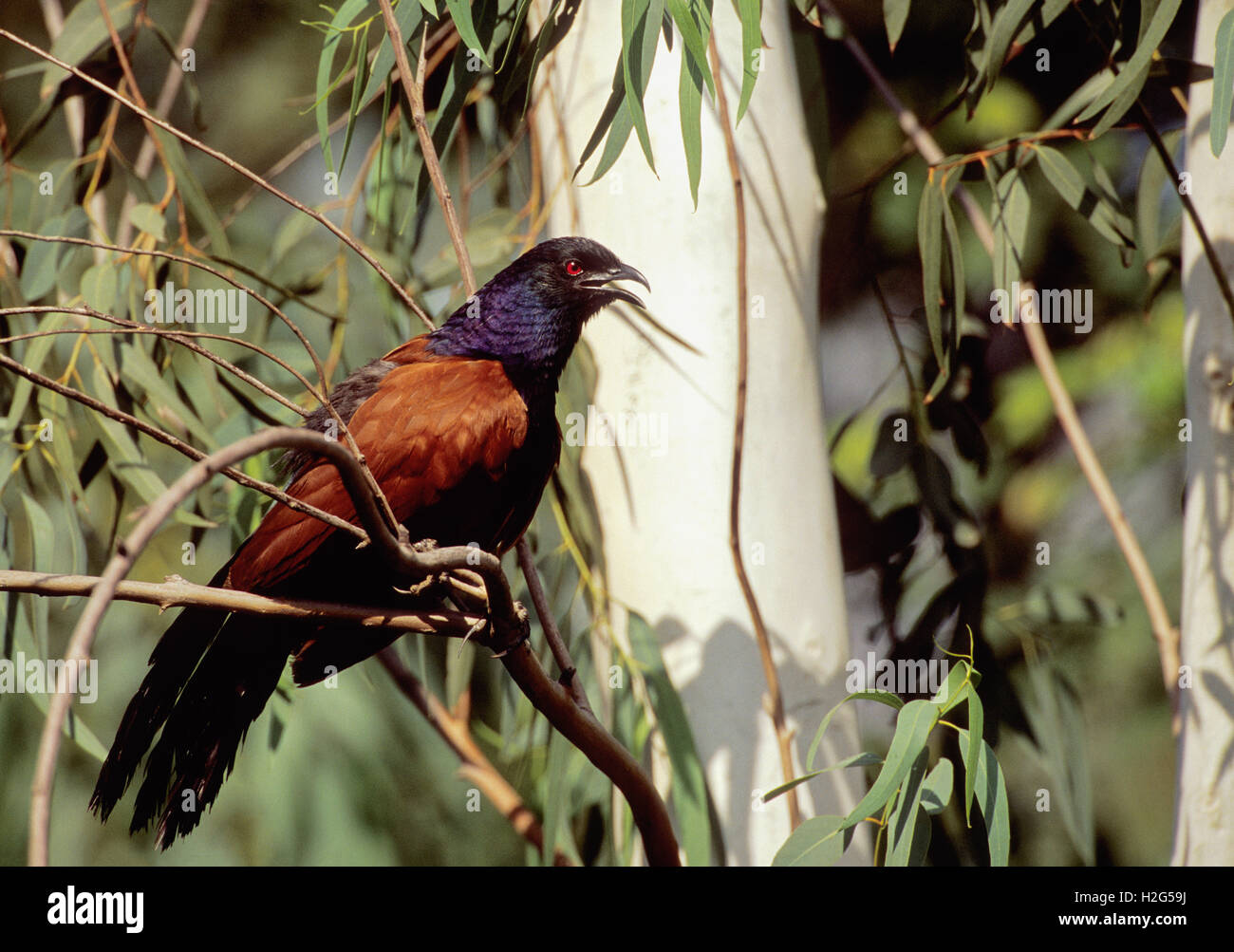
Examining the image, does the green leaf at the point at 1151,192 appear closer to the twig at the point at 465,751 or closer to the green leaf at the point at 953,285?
the green leaf at the point at 953,285

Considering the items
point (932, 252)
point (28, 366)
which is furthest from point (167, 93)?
point (932, 252)

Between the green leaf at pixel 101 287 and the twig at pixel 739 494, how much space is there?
1187 millimetres

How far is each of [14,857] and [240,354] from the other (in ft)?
3.99

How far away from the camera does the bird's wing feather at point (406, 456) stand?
4.95 feet

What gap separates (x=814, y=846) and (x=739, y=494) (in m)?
0.64

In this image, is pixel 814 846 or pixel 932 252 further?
pixel 932 252

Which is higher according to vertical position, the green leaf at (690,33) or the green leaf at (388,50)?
the green leaf at (388,50)

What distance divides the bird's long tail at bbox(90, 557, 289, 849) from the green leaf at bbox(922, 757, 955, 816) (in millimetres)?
977

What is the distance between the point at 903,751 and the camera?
1.57 m

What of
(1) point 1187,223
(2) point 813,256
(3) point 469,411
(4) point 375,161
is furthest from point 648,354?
(1) point 1187,223

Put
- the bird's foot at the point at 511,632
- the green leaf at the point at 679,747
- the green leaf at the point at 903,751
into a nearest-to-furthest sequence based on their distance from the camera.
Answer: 1. the bird's foot at the point at 511,632
2. the green leaf at the point at 903,751
3. the green leaf at the point at 679,747

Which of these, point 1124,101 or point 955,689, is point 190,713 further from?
point 1124,101

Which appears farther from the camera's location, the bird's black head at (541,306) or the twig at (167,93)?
the twig at (167,93)

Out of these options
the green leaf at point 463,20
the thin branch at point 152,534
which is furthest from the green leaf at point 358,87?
the thin branch at point 152,534
